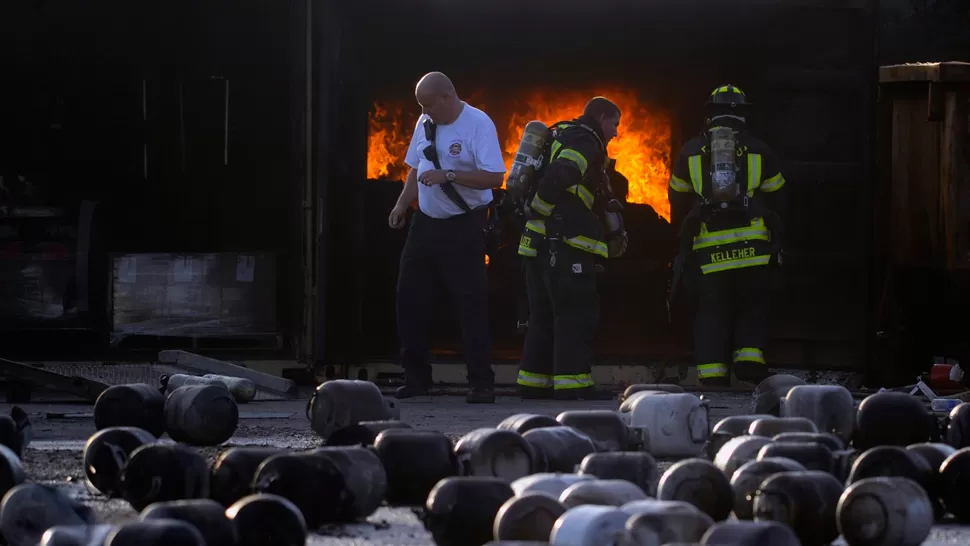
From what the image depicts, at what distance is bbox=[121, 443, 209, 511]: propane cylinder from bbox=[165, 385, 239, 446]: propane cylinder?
1.78m

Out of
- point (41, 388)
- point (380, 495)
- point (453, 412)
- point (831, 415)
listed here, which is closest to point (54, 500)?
point (380, 495)

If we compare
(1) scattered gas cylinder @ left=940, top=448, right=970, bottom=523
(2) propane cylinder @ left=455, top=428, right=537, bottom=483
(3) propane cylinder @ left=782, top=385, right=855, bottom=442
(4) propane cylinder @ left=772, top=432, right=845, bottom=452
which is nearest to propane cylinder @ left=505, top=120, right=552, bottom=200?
(3) propane cylinder @ left=782, top=385, right=855, bottom=442

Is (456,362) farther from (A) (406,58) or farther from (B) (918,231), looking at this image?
(B) (918,231)

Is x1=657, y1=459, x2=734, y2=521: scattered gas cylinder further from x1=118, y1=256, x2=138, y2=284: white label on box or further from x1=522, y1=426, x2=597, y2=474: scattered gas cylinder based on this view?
x1=118, y1=256, x2=138, y2=284: white label on box

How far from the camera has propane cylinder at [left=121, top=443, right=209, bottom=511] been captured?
4.90 metres

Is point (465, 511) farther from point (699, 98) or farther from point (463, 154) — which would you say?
point (699, 98)

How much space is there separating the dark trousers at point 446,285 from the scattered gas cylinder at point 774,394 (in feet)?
9.21

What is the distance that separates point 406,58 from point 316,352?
258 cm

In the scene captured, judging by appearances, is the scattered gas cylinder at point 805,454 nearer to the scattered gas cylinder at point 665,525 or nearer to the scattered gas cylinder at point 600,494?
the scattered gas cylinder at point 600,494

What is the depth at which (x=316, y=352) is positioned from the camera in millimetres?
11281

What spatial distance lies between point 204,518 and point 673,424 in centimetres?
306

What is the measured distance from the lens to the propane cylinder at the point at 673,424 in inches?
260

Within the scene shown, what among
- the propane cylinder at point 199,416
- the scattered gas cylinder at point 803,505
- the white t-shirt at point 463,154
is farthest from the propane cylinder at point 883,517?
the white t-shirt at point 463,154

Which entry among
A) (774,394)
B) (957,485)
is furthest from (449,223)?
(957,485)
